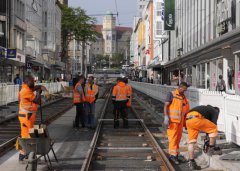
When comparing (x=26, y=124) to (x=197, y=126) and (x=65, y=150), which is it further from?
(x=197, y=126)

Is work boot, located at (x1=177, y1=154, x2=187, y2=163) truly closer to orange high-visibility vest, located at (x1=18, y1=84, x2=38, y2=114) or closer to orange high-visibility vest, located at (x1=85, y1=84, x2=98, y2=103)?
orange high-visibility vest, located at (x1=18, y1=84, x2=38, y2=114)

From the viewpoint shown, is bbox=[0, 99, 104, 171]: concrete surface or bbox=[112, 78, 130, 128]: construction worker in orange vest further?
bbox=[112, 78, 130, 128]: construction worker in orange vest

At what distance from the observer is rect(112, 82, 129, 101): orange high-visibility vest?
16.7 metres

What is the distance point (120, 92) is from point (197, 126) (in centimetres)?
714

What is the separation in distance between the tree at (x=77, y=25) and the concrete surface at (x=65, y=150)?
217ft

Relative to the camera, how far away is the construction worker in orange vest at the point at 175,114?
10.5m

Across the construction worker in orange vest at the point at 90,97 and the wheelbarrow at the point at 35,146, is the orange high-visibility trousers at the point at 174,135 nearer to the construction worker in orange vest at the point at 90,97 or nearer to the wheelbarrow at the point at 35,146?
the wheelbarrow at the point at 35,146

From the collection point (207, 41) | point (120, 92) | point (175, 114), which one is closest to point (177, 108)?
point (175, 114)

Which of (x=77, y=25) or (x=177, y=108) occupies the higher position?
(x=77, y=25)

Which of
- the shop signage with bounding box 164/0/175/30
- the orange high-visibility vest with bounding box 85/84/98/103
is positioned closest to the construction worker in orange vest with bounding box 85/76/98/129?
the orange high-visibility vest with bounding box 85/84/98/103

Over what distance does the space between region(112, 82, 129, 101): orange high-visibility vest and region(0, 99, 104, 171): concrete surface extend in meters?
1.43

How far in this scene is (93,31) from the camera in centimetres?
8475

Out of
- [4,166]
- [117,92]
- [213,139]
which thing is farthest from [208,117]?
[117,92]

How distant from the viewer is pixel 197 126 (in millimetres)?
9828
